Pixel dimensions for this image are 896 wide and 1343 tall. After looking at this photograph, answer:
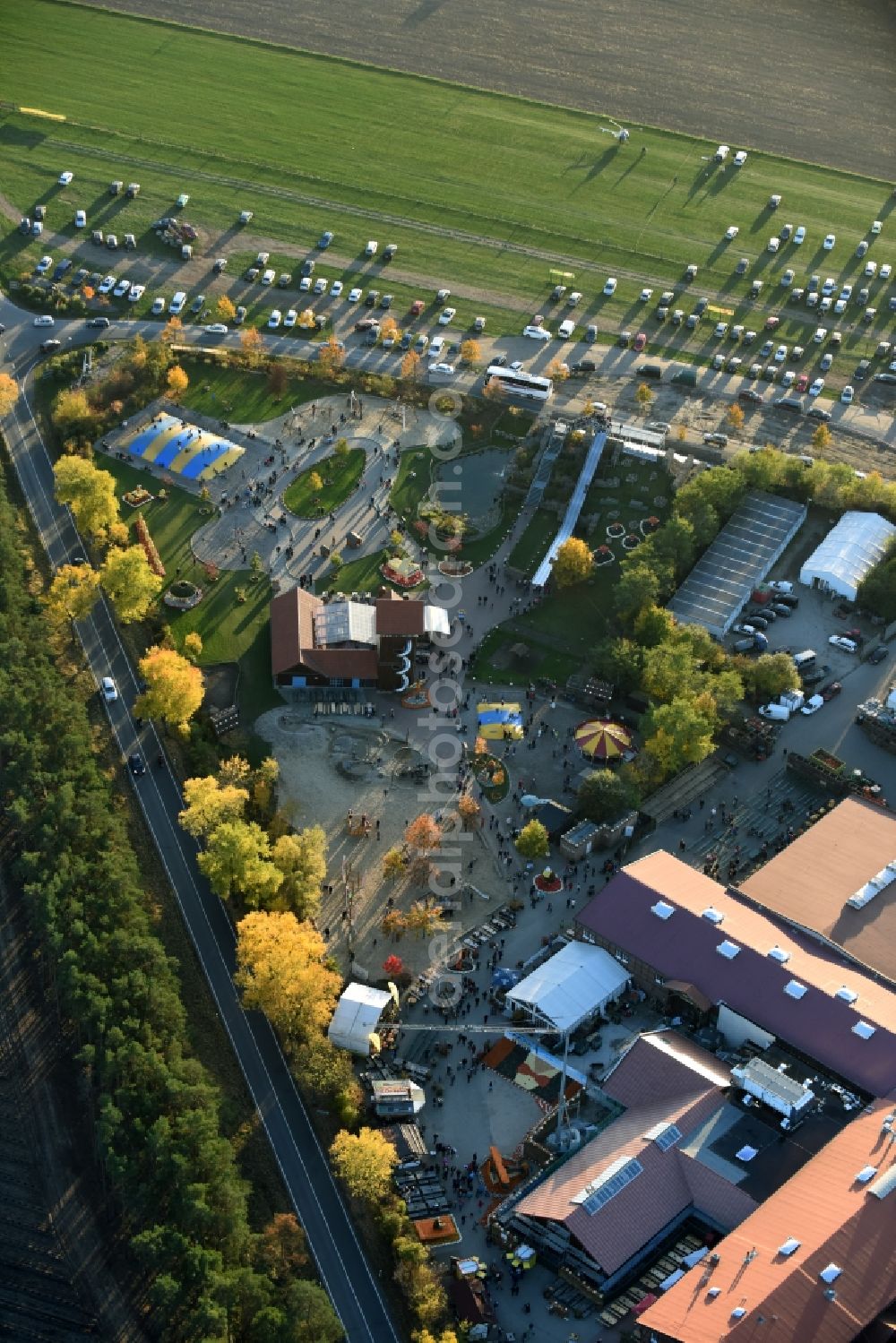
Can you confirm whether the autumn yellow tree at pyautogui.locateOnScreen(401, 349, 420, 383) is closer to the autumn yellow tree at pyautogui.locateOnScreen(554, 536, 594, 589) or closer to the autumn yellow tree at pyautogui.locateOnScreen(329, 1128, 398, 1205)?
the autumn yellow tree at pyautogui.locateOnScreen(554, 536, 594, 589)

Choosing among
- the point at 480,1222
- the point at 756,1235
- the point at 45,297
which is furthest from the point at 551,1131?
the point at 45,297

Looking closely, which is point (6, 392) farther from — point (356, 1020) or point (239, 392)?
point (356, 1020)

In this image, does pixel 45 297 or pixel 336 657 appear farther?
pixel 45 297

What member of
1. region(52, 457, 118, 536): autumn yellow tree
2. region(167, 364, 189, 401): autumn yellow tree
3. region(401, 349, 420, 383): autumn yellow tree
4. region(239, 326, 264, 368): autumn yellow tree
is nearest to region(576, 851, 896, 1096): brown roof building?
region(52, 457, 118, 536): autumn yellow tree

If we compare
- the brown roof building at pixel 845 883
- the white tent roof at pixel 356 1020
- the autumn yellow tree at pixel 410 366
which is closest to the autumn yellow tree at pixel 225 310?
the autumn yellow tree at pixel 410 366

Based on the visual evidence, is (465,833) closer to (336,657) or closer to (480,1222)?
(336,657)

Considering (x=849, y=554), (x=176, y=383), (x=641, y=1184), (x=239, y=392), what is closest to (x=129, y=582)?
(x=176, y=383)

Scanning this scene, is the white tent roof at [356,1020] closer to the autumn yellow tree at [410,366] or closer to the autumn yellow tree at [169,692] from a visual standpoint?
the autumn yellow tree at [169,692]
